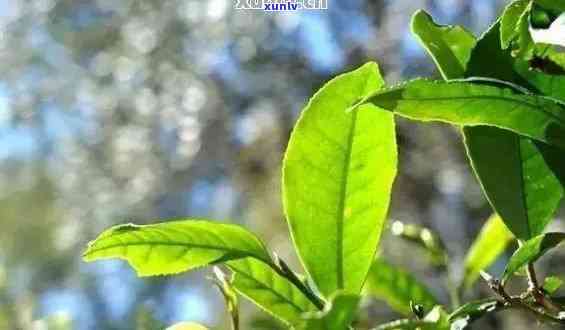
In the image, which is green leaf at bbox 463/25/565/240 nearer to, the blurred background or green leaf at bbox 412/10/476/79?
green leaf at bbox 412/10/476/79

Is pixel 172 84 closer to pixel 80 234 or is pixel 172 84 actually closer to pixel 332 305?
pixel 80 234

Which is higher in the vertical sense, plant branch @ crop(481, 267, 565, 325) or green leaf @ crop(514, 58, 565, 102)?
green leaf @ crop(514, 58, 565, 102)

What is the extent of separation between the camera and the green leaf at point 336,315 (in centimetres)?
33

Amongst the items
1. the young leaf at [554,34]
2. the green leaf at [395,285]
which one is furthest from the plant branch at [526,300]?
the green leaf at [395,285]

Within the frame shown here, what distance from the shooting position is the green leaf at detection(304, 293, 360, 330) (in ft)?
1.09

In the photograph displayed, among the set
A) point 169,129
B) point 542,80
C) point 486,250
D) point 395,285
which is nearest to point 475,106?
point 542,80

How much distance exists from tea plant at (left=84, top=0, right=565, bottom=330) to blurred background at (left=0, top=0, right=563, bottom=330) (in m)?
2.65

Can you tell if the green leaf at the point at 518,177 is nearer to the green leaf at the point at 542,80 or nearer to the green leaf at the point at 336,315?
the green leaf at the point at 542,80

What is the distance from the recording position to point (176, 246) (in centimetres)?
48

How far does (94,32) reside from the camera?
197 inches

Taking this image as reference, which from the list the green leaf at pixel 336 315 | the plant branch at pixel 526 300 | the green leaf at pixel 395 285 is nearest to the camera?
the green leaf at pixel 336 315

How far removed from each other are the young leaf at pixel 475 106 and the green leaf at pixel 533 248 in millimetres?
45

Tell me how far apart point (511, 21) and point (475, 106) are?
0.28 feet

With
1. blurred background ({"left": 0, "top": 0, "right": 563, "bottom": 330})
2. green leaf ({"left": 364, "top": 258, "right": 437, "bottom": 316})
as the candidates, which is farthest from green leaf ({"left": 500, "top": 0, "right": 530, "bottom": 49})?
blurred background ({"left": 0, "top": 0, "right": 563, "bottom": 330})
